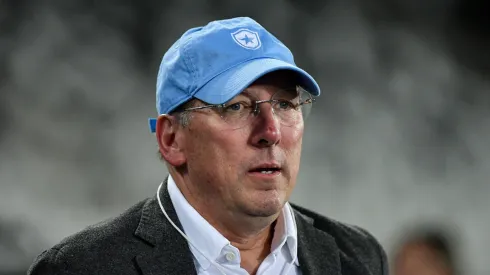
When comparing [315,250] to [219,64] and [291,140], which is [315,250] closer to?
[291,140]

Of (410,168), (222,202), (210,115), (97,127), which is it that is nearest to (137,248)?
(222,202)

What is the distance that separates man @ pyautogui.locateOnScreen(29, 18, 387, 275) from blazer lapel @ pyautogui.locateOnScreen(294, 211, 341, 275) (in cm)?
2

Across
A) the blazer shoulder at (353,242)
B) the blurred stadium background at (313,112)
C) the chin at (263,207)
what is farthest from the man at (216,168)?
the blurred stadium background at (313,112)

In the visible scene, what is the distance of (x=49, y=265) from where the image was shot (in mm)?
1732

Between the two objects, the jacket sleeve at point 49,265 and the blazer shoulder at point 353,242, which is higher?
the jacket sleeve at point 49,265

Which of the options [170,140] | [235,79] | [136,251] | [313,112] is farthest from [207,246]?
[313,112]

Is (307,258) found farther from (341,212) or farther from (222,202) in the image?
(341,212)

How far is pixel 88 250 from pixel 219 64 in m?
0.51

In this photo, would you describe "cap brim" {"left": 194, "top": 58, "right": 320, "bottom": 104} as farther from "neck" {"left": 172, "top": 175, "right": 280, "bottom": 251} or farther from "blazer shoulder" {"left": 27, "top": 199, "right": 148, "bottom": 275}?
"blazer shoulder" {"left": 27, "top": 199, "right": 148, "bottom": 275}

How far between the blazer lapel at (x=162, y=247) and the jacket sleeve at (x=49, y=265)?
17 centimetres

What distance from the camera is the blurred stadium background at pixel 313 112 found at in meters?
3.01

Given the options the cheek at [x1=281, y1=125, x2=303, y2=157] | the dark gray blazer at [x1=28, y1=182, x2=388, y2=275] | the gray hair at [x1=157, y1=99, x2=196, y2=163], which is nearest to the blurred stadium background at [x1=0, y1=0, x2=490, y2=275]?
the dark gray blazer at [x1=28, y1=182, x2=388, y2=275]

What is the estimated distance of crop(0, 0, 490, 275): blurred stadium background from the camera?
119 inches

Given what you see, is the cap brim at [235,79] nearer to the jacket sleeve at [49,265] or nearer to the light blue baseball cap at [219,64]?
the light blue baseball cap at [219,64]
